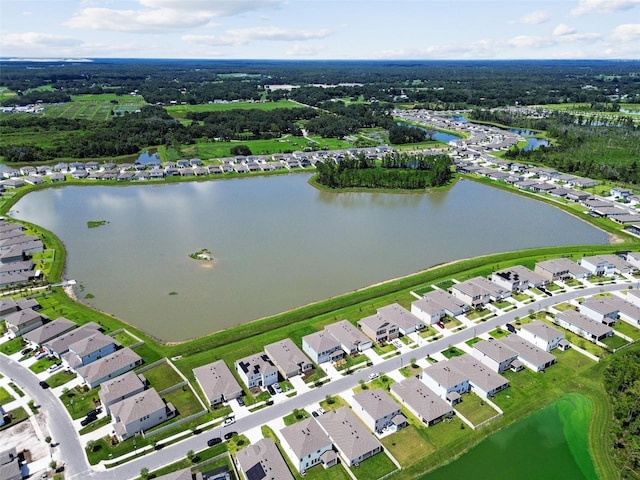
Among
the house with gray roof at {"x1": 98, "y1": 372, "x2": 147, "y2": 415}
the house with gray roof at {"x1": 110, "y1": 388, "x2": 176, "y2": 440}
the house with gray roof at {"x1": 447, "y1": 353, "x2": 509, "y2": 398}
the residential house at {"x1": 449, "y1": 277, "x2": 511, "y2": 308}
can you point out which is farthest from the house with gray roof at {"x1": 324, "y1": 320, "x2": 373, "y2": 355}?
the house with gray roof at {"x1": 98, "y1": 372, "x2": 147, "y2": 415}

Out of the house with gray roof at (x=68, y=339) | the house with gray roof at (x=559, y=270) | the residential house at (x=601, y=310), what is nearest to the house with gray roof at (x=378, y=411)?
the residential house at (x=601, y=310)

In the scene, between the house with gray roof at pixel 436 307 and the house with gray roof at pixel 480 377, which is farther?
the house with gray roof at pixel 436 307

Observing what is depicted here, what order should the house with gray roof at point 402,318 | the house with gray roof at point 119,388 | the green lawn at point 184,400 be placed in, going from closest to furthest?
the house with gray roof at point 119,388 < the green lawn at point 184,400 < the house with gray roof at point 402,318

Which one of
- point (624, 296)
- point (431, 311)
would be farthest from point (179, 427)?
point (624, 296)

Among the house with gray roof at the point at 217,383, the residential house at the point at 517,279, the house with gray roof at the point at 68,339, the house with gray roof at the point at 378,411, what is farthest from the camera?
the residential house at the point at 517,279

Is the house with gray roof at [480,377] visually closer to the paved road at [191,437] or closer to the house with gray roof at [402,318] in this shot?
the paved road at [191,437]

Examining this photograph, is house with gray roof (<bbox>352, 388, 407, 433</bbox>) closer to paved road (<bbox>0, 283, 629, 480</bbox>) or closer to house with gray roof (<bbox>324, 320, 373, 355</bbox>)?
paved road (<bbox>0, 283, 629, 480</bbox>)

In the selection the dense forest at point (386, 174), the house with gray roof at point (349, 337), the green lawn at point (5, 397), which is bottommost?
the green lawn at point (5, 397)

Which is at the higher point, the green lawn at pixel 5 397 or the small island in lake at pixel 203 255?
the small island in lake at pixel 203 255
